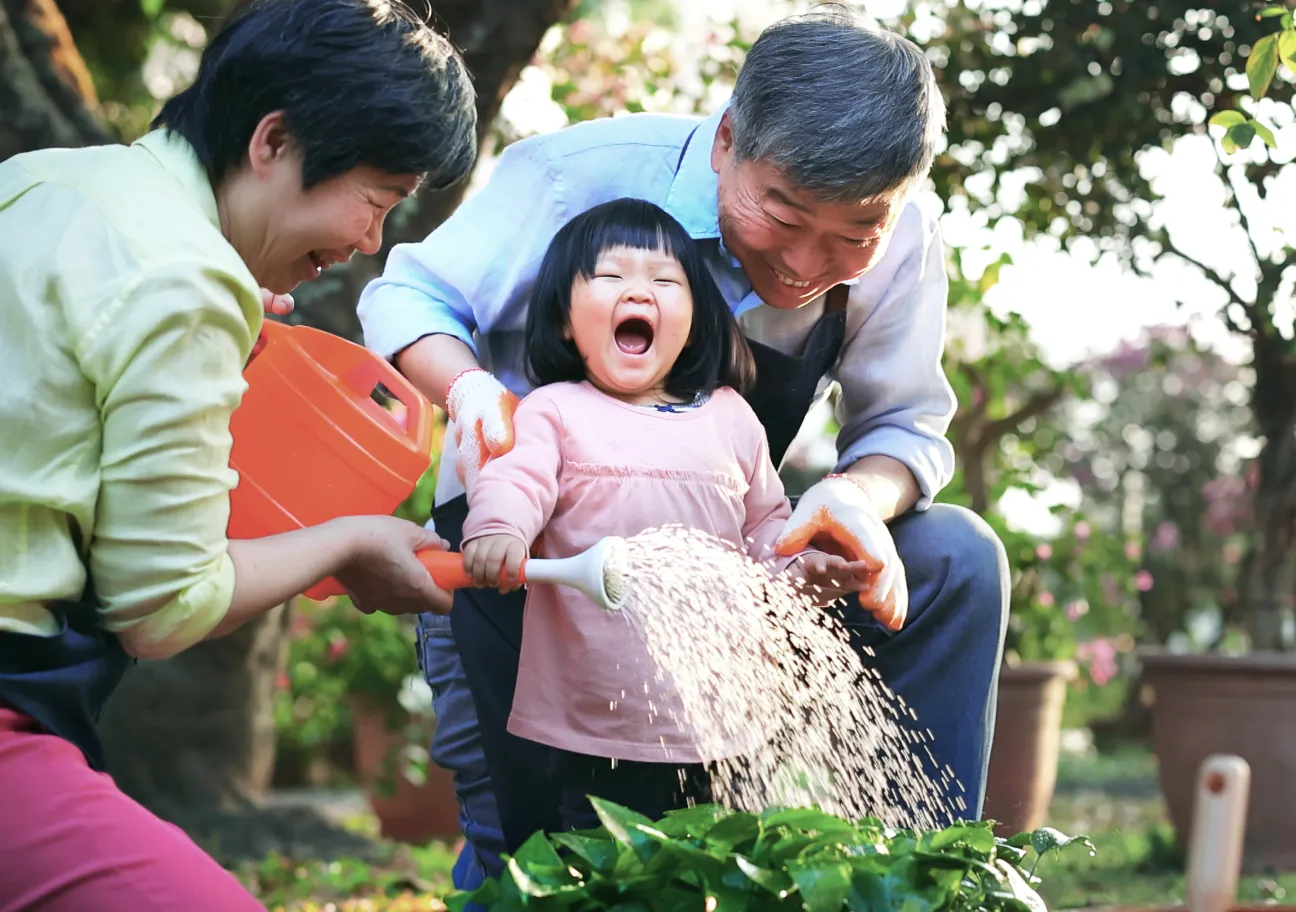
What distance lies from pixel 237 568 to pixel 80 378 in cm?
28

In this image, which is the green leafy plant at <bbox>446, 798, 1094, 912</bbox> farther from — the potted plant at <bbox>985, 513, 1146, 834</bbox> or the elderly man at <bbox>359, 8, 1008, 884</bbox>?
the potted plant at <bbox>985, 513, 1146, 834</bbox>

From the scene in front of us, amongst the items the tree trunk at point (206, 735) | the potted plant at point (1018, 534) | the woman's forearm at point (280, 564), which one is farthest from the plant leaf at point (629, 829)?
the tree trunk at point (206, 735)

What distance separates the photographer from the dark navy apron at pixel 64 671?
1650mm

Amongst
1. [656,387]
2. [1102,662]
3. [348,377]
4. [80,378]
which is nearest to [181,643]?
[80,378]

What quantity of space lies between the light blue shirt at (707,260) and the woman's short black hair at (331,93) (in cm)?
64

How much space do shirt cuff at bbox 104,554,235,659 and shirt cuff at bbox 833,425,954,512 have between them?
3.88ft

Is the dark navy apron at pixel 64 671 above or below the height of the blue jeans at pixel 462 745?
above

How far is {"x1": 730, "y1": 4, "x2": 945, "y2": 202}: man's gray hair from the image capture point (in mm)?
2195

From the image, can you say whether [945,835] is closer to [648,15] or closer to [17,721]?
[17,721]

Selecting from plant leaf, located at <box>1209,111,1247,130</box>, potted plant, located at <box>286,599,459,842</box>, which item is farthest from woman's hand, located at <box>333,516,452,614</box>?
potted plant, located at <box>286,599,459,842</box>

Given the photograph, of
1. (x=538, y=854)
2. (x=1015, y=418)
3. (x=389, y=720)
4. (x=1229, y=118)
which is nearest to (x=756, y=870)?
(x=538, y=854)

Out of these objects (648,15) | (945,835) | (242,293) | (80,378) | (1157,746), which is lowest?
(1157,746)

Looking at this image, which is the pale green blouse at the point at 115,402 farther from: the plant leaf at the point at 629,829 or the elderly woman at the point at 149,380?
the plant leaf at the point at 629,829

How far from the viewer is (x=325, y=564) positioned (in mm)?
1842
